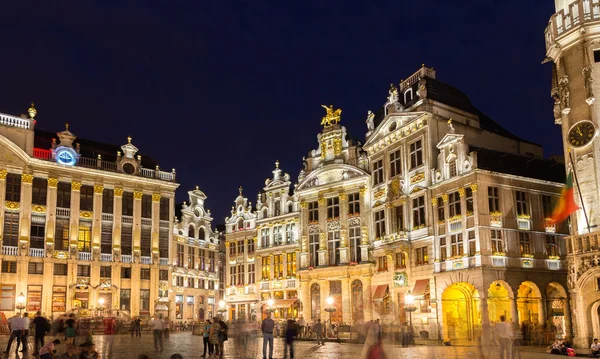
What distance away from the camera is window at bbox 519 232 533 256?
129ft

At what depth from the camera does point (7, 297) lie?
50.7 meters

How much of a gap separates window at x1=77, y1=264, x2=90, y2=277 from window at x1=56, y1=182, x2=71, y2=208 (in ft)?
17.4

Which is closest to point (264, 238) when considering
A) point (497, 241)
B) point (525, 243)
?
point (497, 241)

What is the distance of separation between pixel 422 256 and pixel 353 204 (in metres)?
9.13

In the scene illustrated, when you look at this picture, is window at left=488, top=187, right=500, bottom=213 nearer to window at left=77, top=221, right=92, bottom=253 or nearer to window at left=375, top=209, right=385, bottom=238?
window at left=375, top=209, right=385, bottom=238

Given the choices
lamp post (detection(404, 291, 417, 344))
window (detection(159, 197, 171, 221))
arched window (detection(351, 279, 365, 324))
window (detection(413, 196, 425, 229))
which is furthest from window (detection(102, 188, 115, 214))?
lamp post (detection(404, 291, 417, 344))

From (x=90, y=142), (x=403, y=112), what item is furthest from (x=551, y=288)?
(x=90, y=142)

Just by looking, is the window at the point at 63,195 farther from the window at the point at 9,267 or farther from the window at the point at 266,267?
the window at the point at 266,267

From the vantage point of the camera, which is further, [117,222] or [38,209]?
[117,222]

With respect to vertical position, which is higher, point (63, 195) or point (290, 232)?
point (63, 195)

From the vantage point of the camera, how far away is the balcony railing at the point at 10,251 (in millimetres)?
50750

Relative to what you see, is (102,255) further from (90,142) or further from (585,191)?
(585,191)

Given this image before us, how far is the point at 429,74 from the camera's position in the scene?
4812cm

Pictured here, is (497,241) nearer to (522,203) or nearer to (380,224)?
(522,203)
